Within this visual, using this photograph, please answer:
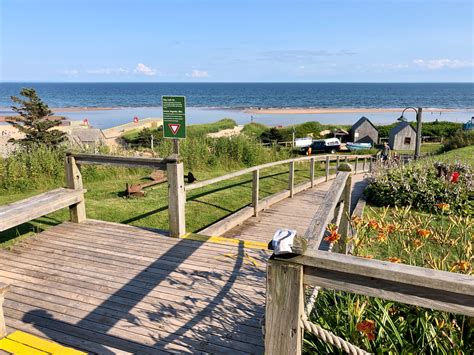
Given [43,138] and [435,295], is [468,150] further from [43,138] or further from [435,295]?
[43,138]

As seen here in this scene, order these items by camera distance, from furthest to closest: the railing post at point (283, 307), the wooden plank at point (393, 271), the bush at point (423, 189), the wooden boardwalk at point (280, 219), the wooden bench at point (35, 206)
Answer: the bush at point (423, 189) < the wooden boardwalk at point (280, 219) < the wooden bench at point (35, 206) < the railing post at point (283, 307) < the wooden plank at point (393, 271)

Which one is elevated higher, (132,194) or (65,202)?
(65,202)

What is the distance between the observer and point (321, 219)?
8.13 feet

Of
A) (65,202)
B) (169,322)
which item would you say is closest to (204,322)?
(169,322)

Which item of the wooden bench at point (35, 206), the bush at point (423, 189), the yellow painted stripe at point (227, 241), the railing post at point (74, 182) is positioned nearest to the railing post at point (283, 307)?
the yellow painted stripe at point (227, 241)

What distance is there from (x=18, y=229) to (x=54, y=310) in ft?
9.85

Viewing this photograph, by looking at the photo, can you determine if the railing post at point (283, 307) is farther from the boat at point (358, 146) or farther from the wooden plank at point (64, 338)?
the boat at point (358, 146)

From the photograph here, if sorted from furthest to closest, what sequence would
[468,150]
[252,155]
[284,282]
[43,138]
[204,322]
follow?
[43,138] → [468,150] → [252,155] → [204,322] → [284,282]

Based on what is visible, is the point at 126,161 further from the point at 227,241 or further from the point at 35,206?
the point at 227,241

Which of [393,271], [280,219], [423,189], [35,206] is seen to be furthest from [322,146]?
[393,271]

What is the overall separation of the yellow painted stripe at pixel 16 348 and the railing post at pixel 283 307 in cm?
176

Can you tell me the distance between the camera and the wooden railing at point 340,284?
150cm

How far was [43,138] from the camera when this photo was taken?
2114 cm

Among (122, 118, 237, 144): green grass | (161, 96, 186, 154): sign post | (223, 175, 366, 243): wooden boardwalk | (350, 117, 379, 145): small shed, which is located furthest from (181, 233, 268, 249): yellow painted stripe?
(350, 117, 379, 145): small shed
